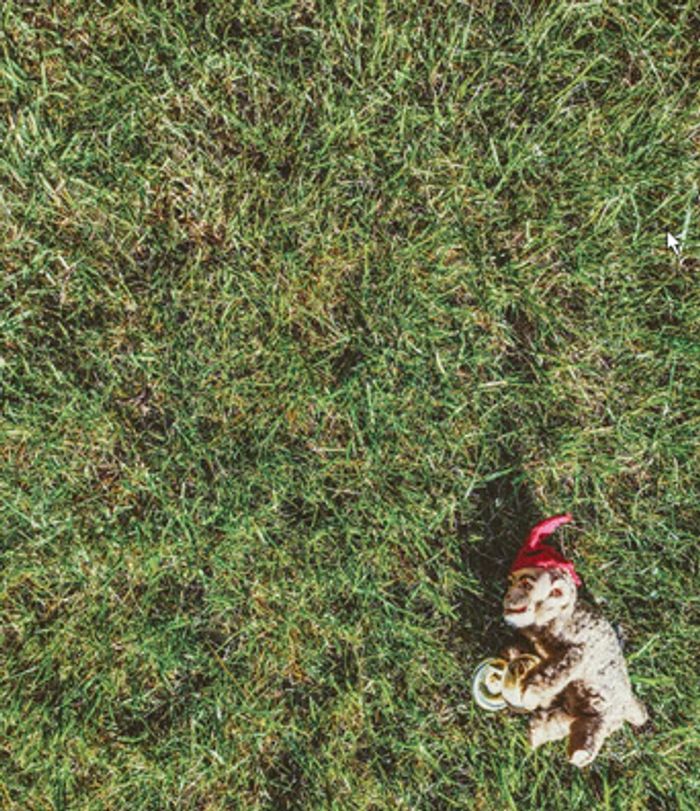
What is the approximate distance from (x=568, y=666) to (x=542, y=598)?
179 millimetres

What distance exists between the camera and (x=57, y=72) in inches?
90.1

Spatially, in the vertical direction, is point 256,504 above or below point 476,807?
above

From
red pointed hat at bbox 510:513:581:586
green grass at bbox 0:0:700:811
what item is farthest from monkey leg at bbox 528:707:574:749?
red pointed hat at bbox 510:513:581:586

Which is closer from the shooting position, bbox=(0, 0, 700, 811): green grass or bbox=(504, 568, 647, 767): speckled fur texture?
bbox=(504, 568, 647, 767): speckled fur texture

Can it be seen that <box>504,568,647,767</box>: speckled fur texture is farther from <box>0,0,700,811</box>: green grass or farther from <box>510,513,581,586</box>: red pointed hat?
<box>0,0,700,811</box>: green grass

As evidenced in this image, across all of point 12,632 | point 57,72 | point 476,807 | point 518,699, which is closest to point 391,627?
point 518,699

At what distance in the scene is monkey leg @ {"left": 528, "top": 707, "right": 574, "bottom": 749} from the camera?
2.14 meters

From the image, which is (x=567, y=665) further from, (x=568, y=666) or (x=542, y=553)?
(x=542, y=553)

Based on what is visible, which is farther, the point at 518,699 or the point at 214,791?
the point at 214,791

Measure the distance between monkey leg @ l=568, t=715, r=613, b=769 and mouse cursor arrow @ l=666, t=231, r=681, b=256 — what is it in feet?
4.25

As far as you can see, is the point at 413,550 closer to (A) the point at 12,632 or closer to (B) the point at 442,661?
(B) the point at 442,661

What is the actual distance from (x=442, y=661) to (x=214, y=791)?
760 mm

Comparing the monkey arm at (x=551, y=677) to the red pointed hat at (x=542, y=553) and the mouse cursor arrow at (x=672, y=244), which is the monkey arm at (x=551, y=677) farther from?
the mouse cursor arrow at (x=672, y=244)

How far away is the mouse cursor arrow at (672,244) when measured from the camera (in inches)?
91.4
